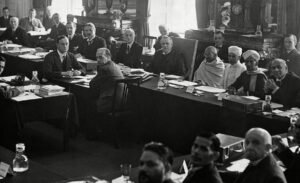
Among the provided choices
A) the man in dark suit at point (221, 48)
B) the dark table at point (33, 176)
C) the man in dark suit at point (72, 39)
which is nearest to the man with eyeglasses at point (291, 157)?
the dark table at point (33, 176)

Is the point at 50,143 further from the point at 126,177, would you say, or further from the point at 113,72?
the point at 126,177

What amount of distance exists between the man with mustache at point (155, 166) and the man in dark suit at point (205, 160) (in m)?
0.33

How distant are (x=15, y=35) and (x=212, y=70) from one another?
527 cm

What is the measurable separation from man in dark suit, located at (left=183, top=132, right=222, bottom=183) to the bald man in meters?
0.32

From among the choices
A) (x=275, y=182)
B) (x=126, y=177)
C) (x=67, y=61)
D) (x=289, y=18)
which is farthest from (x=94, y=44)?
(x=275, y=182)

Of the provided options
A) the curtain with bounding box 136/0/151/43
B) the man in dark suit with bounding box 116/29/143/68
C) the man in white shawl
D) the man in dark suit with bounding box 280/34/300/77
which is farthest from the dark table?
the curtain with bounding box 136/0/151/43

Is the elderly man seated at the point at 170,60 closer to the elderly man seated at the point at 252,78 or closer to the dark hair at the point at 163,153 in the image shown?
the elderly man seated at the point at 252,78

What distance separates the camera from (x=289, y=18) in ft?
31.3

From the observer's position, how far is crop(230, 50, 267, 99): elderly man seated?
7082mm

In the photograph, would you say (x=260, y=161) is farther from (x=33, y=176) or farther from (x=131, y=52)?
(x=131, y=52)

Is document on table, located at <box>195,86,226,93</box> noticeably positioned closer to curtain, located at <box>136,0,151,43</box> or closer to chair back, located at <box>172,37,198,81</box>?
chair back, located at <box>172,37,198,81</box>

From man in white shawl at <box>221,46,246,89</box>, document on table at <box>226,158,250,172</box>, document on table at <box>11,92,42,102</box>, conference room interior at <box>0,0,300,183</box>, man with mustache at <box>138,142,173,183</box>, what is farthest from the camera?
man in white shawl at <box>221,46,246,89</box>

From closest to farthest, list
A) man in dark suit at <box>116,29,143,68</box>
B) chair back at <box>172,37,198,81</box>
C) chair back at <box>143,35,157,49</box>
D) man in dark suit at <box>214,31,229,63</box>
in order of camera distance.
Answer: chair back at <box>172,37,198,81</box> < man in dark suit at <box>214,31,229,63</box> < man in dark suit at <box>116,29,143,68</box> < chair back at <box>143,35,157,49</box>

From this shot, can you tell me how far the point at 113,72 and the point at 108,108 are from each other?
18.5 inches
